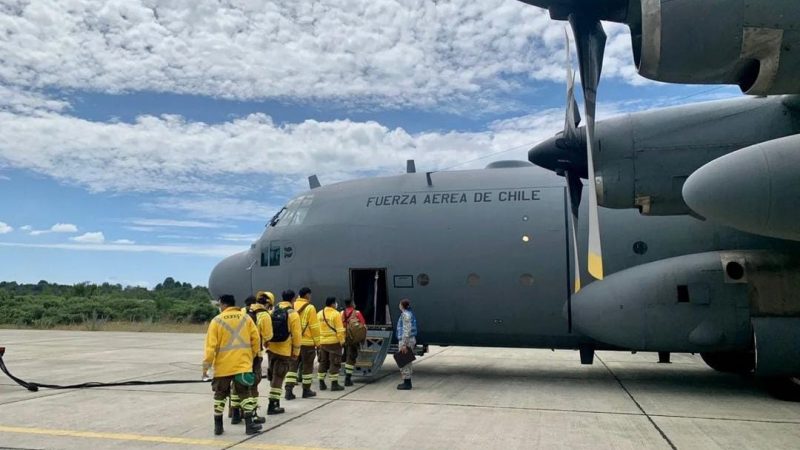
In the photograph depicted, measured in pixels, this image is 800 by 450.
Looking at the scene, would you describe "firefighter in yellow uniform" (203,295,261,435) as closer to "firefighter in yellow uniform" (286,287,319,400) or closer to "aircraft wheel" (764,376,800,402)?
"firefighter in yellow uniform" (286,287,319,400)

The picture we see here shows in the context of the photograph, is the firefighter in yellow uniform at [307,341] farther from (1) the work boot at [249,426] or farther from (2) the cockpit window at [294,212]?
(2) the cockpit window at [294,212]

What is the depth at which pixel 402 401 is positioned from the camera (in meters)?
9.72

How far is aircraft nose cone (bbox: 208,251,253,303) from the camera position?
1448cm

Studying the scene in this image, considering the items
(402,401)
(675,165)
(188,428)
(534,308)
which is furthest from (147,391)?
(675,165)

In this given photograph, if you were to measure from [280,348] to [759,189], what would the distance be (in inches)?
255

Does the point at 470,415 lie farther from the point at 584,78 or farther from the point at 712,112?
the point at 712,112

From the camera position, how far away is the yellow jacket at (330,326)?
10.7m

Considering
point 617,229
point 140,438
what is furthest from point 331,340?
point 617,229

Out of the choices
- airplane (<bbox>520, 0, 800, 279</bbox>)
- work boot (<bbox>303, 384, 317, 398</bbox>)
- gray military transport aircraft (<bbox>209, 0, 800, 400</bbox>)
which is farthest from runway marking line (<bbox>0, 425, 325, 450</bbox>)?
airplane (<bbox>520, 0, 800, 279</bbox>)

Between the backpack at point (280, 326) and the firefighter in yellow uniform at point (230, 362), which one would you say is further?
the backpack at point (280, 326)

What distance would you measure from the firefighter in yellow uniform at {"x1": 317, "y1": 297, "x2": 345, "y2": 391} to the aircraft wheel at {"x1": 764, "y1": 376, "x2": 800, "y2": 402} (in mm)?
7532

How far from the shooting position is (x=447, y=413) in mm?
8695

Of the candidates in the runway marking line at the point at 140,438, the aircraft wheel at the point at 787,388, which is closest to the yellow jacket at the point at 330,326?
the runway marking line at the point at 140,438

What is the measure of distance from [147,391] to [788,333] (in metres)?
10.9
